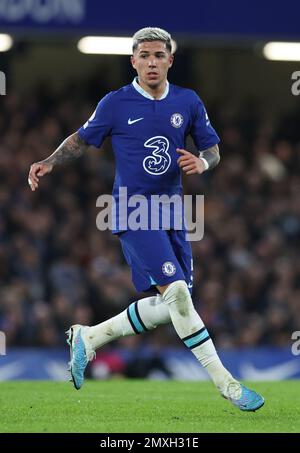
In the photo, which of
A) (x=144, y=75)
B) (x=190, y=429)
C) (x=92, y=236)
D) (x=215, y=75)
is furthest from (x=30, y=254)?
(x=190, y=429)

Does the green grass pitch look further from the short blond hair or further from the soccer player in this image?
the short blond hair

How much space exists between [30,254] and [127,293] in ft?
4.67

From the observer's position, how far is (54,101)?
61.0ft

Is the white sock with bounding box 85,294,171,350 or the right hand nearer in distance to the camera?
the right hand

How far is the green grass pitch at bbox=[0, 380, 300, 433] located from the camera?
22.3 feet

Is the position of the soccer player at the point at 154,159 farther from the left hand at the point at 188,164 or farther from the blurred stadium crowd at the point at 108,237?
the blurred stadium crowd at the point at 108,237

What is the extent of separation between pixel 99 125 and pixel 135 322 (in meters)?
1.37

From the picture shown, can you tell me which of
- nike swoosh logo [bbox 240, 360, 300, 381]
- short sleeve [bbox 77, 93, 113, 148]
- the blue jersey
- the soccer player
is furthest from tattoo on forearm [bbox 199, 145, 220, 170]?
nike swoosh logo [bbox 240, 360, 300, 381]

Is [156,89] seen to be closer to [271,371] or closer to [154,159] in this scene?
[154,159]

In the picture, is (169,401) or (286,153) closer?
(169,401)

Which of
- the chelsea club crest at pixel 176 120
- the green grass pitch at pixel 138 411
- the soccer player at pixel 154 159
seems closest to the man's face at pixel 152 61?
the soccer player at pixel 154 159

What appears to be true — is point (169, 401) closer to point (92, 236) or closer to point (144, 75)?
point (144, 75)

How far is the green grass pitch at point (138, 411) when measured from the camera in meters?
6.80

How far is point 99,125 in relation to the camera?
784 cm
